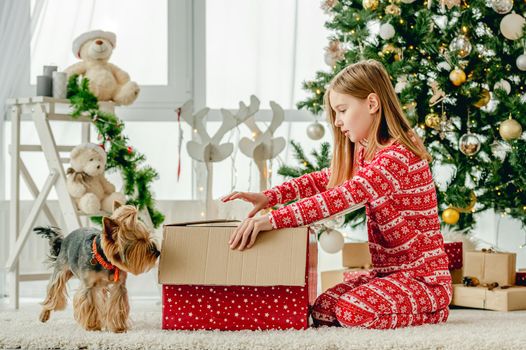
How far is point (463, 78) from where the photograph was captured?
2670 mm

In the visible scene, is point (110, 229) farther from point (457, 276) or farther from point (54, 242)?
point (457, 276)

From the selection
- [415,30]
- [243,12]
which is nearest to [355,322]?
[415,30]

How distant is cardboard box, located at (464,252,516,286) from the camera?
2.51 m

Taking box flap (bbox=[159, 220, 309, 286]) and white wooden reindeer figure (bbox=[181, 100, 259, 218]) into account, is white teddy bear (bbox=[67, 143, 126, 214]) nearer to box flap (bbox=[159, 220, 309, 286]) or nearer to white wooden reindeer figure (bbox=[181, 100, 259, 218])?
white wooden reindeer figure (bbox=[181, 100, 259, 218])

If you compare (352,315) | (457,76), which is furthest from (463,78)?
(352,315)

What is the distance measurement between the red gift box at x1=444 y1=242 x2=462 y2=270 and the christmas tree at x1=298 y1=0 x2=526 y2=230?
196 millimetres

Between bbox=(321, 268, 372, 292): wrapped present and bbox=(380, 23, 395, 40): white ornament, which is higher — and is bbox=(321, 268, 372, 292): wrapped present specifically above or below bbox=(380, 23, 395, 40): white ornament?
below

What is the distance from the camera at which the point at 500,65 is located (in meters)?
2.72

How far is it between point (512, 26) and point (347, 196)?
122cm

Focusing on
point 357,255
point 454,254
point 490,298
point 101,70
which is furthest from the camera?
point 101,70

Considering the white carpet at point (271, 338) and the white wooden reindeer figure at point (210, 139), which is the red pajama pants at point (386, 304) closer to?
the white carpet at point (271, 338)

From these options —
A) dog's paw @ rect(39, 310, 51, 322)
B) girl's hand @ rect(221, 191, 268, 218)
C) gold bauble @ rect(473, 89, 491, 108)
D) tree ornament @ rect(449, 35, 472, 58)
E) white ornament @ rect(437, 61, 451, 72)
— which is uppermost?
tree ornament @ rect(449, 35, 472, 58)

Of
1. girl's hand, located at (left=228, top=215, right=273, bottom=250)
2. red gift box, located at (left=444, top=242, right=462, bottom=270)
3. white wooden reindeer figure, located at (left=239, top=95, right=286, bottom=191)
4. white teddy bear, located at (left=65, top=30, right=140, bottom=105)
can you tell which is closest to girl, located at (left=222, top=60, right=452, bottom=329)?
girl's hand, located at (left=228, top=215, right=273, bottom=250)

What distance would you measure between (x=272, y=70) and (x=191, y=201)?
2.45ft
